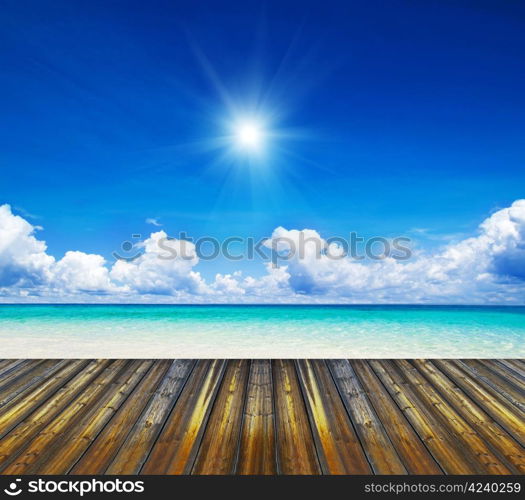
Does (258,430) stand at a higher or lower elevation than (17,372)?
lower

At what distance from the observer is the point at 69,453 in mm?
1414

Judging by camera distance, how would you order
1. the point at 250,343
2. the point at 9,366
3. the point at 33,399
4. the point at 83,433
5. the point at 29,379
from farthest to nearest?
1. the point at 250,343
2. the point at 9,366
3. the point at 29,379
4. the point at 33,399
5. the point at 83,433

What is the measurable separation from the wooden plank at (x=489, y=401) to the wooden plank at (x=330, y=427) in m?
0.81

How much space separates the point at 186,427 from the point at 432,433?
1.21m

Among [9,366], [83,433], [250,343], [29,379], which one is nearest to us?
[83,433]

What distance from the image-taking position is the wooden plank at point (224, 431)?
1340mm

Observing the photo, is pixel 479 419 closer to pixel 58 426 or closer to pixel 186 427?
pixel 186 427

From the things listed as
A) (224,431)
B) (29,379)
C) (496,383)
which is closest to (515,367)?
(496,383)

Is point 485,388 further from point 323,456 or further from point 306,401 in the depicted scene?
point 323,456

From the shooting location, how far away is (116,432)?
5.20 feet

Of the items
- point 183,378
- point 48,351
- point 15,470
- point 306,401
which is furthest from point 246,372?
point 48,351

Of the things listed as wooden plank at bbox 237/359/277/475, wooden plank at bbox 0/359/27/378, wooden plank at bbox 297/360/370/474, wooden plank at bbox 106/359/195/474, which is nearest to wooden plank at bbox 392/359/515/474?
wooden plank at bbox 297/360/370/474

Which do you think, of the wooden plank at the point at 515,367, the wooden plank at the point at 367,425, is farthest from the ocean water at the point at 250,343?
the wooden plank at the point at 367,425

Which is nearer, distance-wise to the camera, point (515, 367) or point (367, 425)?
point (367, 425)
